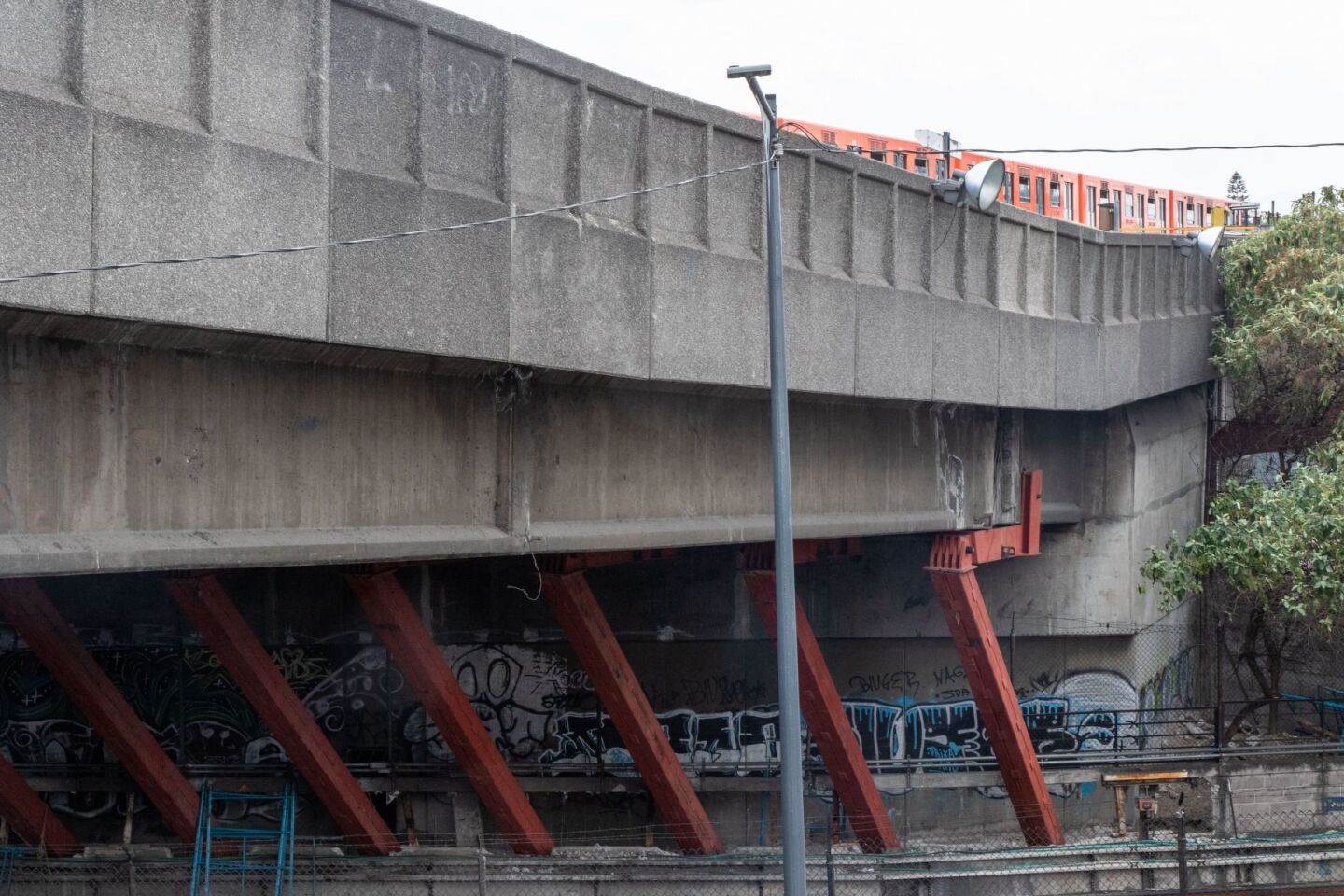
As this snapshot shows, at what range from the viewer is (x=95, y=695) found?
14797 mm

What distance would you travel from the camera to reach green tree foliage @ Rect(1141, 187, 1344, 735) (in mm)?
20422

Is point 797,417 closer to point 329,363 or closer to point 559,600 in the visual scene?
point 559,600

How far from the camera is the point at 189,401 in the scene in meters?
7.75

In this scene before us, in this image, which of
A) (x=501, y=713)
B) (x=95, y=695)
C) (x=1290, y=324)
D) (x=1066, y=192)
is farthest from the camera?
(x=1066, y=192)

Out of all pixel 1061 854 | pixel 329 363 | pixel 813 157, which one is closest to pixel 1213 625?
pixel 1061 854

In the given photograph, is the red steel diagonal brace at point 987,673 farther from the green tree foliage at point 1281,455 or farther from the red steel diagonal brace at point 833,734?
the green tree foliage at point 1281,455

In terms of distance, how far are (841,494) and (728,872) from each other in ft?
13.8

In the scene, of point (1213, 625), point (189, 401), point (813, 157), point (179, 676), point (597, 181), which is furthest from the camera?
point (1213, 625)

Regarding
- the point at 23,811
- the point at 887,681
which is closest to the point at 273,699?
the point at 23,811

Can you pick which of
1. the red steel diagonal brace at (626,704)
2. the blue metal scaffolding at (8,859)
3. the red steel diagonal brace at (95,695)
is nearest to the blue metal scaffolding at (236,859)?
the red steel diagonal brace at (95,695)

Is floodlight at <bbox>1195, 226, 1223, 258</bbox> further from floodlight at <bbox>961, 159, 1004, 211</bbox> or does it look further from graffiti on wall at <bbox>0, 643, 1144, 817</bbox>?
floodlight at <bbox>961, 159, 1004, 211</bbox>

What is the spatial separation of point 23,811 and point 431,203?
11.1 m

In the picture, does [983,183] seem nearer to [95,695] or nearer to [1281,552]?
[1281,552]

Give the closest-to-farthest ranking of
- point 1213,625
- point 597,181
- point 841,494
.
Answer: point 597,181
point 841,494
point 1213,625
